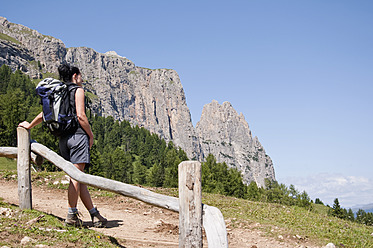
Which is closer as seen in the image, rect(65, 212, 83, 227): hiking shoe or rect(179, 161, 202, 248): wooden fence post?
rect(179, 161, 202, 248): wooden fence post

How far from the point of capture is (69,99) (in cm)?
590

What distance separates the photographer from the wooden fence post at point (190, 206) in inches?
166

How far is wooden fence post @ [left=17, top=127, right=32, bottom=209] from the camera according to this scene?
6.68 meters

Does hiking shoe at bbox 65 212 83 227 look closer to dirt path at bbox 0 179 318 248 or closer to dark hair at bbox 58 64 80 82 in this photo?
dirt path at bbox 0 179 318 248

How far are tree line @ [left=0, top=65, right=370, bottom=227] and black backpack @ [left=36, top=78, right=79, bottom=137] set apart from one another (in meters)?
0.61

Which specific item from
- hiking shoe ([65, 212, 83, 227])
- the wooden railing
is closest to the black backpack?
the wooden railing

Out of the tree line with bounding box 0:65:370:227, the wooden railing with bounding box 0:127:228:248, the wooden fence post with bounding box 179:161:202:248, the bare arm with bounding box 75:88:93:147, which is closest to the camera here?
the wooden railing with bounding box 0:127:228:248

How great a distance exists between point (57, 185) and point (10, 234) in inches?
310

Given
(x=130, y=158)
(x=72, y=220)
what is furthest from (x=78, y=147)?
(x=130, y=158)

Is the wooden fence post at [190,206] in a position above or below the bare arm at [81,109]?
below

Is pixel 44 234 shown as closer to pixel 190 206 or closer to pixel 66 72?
pixel 190 206

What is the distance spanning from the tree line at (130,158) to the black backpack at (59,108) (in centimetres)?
61

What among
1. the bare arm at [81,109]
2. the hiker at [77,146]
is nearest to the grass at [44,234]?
the hiker at [77,146]

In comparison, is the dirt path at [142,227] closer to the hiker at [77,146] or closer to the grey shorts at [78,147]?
the hiker at [77,146]
